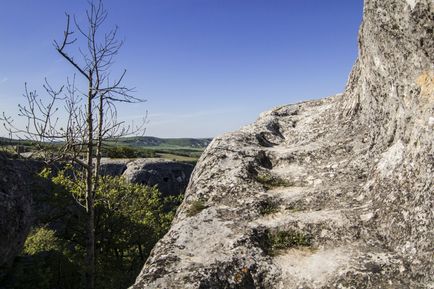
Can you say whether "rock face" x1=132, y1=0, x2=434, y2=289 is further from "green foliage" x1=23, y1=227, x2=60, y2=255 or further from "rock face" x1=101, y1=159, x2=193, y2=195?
"rock face" x1=101, y1=159, x2=193, y2=195

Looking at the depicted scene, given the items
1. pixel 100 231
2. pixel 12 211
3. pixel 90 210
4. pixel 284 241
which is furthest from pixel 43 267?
pixel 284 241

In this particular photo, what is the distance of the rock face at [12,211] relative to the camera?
18547 millimetres

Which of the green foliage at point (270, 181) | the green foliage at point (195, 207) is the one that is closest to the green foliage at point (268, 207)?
the green foliage at point (270, 181)

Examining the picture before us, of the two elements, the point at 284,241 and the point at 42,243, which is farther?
the point at 42,243

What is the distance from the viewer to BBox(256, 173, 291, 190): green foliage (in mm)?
12250

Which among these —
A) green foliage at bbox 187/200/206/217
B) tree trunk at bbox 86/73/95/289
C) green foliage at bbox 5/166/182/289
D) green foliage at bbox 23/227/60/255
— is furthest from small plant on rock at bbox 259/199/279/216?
green foliage at bbox 23/227/60/255

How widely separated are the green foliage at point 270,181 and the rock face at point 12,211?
14.3 m

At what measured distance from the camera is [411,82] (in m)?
9.26

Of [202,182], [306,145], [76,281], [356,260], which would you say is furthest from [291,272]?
[76,281]

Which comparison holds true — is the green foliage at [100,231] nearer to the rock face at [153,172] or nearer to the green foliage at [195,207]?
the green foliage at [195,207]

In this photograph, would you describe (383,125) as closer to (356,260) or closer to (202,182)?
(356,260)

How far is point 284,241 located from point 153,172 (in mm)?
52289

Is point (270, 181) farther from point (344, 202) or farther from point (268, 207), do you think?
point (344, 202)

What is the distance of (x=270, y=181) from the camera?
1256 cm
